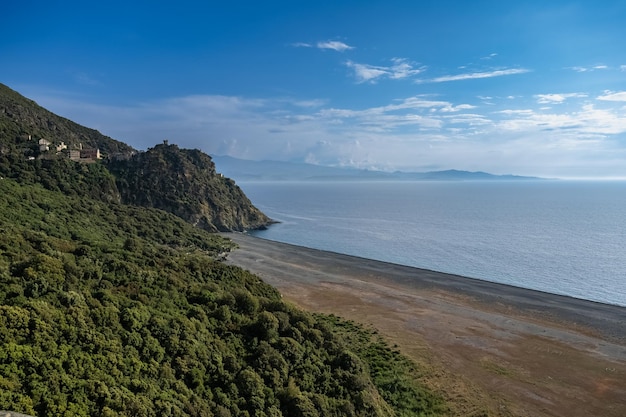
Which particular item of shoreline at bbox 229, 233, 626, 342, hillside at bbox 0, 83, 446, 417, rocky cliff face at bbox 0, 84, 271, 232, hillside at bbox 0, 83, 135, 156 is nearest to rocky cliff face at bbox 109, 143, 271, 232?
rocky cliff face at bbox 0, 84, 271, 232

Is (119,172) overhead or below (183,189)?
overhead

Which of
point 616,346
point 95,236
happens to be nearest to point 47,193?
point 95,236

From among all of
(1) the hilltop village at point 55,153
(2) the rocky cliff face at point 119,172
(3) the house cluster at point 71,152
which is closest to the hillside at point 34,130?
(2) the rocky cliff face at point 119,172

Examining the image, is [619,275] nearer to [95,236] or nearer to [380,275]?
[380,275]

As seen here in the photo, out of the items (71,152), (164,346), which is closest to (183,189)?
(71,152)

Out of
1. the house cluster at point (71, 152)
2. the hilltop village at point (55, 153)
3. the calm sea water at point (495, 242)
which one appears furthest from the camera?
the house cluster at point (71, 152)

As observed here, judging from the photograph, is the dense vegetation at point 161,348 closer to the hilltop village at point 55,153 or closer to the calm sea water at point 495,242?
the calm sea water at point 495,242

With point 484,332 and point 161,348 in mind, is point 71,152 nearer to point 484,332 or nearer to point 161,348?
point 161,348
